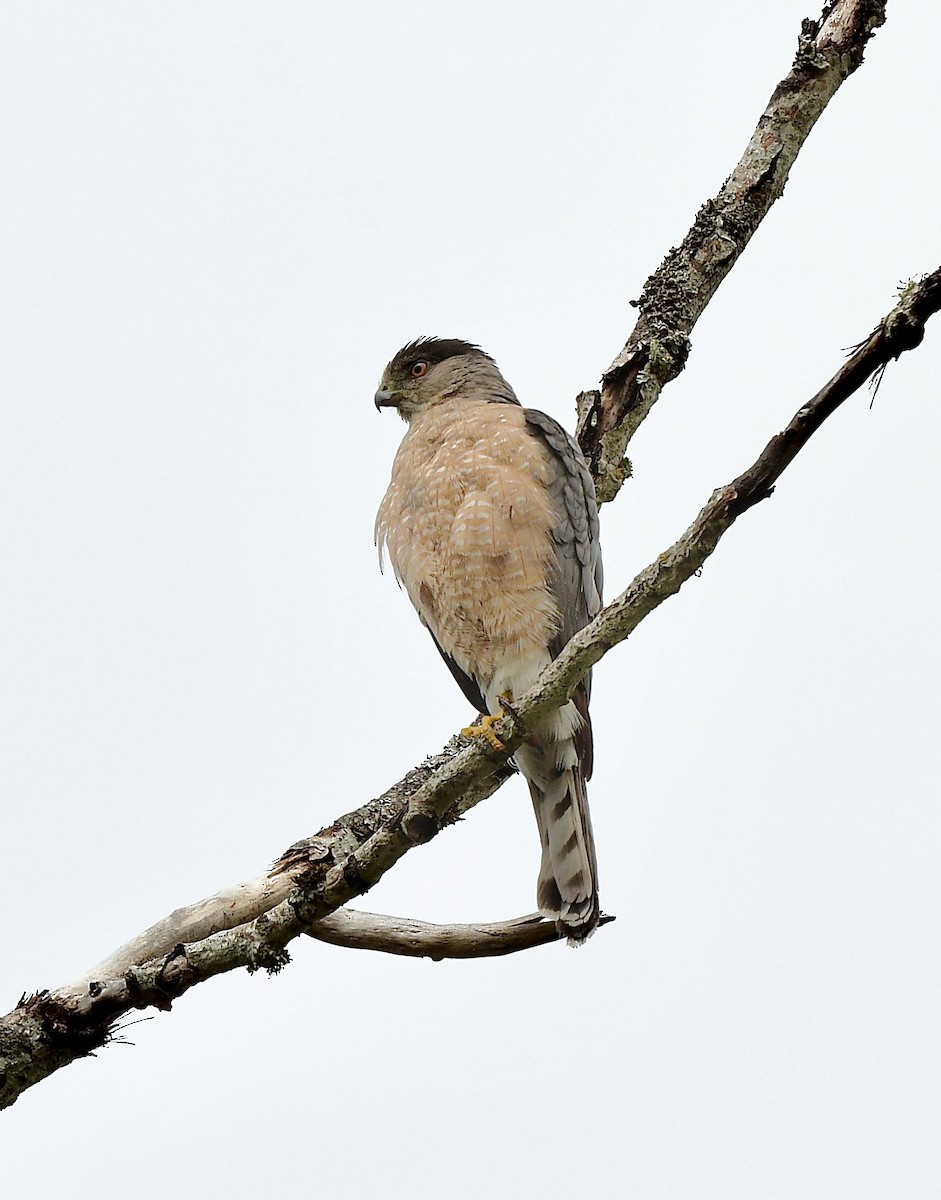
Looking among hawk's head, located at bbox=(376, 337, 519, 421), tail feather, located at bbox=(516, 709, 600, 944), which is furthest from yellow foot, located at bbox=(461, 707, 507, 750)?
hawk's head, located at bbox=(376, 337, 519, 421)

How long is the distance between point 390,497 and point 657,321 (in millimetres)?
1466

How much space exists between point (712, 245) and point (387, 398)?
1825 mm

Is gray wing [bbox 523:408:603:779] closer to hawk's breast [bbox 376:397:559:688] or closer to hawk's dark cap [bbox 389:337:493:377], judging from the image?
Answer: hawk's breast [bbox 376:397:559:688]

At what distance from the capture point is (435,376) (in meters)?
6.36

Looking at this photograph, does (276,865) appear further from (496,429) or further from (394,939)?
(496,429)

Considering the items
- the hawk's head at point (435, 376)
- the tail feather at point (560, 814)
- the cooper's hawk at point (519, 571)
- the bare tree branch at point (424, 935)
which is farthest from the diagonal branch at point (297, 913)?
the hawk's head at point (435, 376)

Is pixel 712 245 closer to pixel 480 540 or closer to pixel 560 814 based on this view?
pixel 480 540

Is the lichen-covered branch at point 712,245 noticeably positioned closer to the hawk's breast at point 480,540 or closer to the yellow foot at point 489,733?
the hawk's breast at point 480,540

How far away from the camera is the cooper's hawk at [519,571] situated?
203 inches

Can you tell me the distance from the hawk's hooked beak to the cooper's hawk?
0.95m

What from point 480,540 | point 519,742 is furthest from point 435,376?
point 519,742

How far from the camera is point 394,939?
427 cm

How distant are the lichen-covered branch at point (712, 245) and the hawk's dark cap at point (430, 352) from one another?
108 centimetres

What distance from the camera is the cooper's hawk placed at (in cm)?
516
